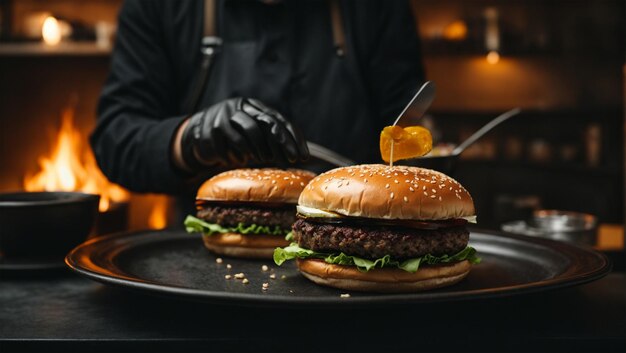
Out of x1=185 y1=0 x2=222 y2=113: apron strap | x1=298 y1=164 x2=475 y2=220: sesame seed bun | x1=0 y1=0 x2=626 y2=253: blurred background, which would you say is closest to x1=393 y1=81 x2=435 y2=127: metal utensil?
x1=298 y1=164 x2=475 y2=220: sesame seed bun

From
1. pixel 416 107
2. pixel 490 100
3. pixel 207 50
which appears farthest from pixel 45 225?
pixel 490 100

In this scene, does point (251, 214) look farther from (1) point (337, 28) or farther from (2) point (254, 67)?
(1) point (337, 28)

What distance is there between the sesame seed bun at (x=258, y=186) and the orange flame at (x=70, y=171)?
3164 millimetres

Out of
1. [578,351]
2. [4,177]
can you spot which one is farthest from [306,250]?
[4,177]

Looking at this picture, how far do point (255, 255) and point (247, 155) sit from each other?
0.88ft

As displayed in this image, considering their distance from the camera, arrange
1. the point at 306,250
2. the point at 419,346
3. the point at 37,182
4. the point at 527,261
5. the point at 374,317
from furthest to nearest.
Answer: the point at 37,182, the point at 527,261, the point at 306,250, the point at 374,317, the point at 419,346

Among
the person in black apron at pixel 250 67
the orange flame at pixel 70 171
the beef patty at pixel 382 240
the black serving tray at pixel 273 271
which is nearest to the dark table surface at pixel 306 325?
the black serving tray at pixel 273 271

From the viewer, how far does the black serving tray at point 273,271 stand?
1.04 metres

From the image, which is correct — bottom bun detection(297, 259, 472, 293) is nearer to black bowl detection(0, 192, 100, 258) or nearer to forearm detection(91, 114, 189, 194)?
black bowl detection(0, 192, 100, 258)

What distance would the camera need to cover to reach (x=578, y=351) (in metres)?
1.02

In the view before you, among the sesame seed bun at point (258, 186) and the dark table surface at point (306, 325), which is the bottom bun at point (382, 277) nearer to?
the dark table surface at point (306, 325)

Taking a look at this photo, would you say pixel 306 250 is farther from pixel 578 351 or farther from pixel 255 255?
pixel 578 351

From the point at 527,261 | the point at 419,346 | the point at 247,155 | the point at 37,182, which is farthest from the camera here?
the point at 37,182

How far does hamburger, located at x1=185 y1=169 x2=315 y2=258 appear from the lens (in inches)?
64.9
